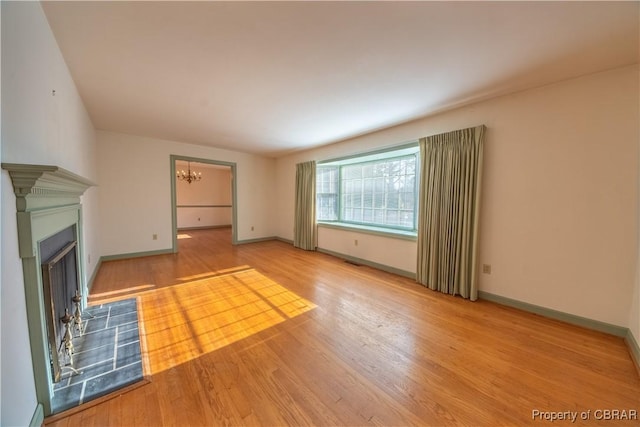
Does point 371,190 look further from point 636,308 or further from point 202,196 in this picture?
point 202,196

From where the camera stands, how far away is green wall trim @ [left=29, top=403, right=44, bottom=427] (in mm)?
1165

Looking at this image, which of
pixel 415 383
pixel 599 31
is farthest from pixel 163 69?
pixel 599 31

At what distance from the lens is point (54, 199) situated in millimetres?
1523

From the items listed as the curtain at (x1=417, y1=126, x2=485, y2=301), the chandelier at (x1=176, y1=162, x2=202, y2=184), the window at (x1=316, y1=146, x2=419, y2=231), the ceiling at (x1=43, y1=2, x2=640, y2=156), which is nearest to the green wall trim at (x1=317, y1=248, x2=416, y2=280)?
the curtain at (x1=417, y1=126, x2=485, y2=301)

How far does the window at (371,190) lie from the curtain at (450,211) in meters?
0.60

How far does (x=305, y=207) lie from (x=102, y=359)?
161 inches

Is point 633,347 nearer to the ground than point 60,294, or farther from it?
nearer to the ground

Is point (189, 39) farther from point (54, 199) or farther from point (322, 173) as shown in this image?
point (322, 173)

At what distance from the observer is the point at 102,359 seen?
175 cm

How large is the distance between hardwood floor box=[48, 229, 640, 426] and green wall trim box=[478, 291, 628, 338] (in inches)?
3.7

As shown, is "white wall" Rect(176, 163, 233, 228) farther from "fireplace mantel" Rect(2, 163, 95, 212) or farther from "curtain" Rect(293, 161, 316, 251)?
"fireplace mantel" Rect(2, 163, 95, 212)

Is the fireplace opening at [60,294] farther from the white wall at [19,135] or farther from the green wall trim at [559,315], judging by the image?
the green wall trim at [559,315]

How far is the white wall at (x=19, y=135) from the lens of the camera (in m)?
1.01

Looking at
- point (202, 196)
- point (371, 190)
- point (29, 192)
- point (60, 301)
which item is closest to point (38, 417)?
point (60, 301)
